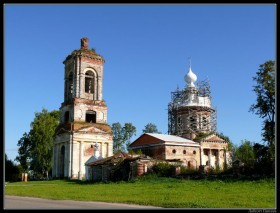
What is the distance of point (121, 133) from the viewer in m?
73.6

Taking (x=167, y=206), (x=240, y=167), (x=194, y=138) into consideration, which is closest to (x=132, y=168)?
(x=240, y=167)

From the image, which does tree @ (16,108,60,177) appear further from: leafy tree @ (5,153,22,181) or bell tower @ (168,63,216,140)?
bell tower @ (168,63,216,140)

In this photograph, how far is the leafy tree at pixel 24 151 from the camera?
5944 centimetres

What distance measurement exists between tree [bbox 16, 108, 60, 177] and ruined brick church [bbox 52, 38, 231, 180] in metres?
10.7

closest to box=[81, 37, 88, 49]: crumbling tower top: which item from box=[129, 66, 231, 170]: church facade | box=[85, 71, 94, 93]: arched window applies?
box=[85, 71, 94, 93]: arched window

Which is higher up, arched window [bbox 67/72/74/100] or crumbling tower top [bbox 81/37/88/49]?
crumbling tower top [bbox 81/37/88/49]

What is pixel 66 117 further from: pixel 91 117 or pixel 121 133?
pixel 121 133

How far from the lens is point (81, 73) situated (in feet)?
148

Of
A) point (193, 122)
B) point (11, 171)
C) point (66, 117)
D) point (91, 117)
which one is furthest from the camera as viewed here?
point (193, 122)

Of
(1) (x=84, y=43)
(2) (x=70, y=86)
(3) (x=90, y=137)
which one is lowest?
(3) (x=90, y=137)

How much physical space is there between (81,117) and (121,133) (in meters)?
29.6

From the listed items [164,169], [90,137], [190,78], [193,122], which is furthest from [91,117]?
[190,78]

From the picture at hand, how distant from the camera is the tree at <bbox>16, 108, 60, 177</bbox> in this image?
185ft

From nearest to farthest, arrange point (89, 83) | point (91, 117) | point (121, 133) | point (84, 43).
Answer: point (91, 117) → point (89, 83) → point (84, 43) → point (121, 133)
